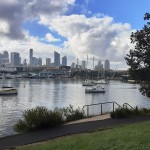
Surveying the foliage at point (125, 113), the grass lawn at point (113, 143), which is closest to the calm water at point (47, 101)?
the foliage at point (125, 113)

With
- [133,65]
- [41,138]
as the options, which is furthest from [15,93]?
[41,138]

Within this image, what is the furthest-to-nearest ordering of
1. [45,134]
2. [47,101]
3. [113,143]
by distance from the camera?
1. [47,101]
2. [45,134]
3. [113,143]

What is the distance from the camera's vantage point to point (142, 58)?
23.8m

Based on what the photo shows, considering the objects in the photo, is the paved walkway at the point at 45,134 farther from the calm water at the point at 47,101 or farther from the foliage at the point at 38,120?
the calm water at the point at 47,101

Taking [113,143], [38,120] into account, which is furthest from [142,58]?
[113,143]

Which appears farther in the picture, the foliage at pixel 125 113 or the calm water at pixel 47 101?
the calm water at pixel 47 101

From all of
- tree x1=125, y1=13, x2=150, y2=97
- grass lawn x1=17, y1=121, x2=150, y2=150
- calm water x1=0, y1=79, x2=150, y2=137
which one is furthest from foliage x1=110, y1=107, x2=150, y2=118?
calm water x1=0, y1=79, x2=150, y2=137

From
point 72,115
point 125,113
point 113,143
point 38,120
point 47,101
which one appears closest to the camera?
point 113,143

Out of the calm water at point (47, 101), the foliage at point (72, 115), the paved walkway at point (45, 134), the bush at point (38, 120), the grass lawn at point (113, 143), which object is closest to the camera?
the grass lawn at point (113, 143)

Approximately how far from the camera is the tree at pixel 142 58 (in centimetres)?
2348

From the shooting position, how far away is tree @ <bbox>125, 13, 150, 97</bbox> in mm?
23484

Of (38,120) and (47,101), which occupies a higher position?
(38,120)

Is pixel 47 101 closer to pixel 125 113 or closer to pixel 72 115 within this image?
pixel 72 115

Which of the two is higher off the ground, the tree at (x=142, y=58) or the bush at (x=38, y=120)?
the tree at (x=142, y=58)
